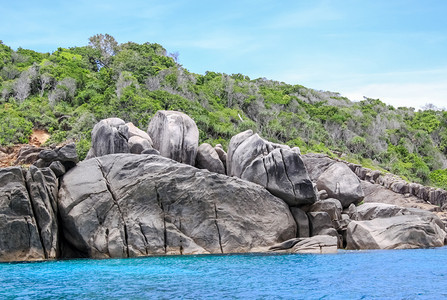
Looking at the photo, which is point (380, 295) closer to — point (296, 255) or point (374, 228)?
point (296, 255)

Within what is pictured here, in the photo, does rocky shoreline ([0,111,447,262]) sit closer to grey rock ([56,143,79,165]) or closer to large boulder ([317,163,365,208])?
grey rock ([56,143,79,165])

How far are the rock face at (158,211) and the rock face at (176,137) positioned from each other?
3396mm

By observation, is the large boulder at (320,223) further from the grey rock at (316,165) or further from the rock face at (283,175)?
the grey rock at (316,165)

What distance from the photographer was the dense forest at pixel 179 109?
46625 millimetres

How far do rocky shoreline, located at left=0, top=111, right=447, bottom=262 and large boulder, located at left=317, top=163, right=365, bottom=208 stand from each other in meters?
1.81

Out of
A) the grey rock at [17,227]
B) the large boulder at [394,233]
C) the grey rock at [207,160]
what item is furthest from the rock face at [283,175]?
the grey rock at [17,227]

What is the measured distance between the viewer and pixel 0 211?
1862cm

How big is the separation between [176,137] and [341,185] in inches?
432

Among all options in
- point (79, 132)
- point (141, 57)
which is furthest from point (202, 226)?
point (141, 57)

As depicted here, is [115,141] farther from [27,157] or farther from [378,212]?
[378,212]

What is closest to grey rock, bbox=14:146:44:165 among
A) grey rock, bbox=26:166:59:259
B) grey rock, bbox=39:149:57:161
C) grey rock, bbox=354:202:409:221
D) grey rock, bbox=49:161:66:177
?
grey rock, bbox=39:149:57:161

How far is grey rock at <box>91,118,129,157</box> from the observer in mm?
24203

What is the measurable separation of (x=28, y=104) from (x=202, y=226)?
37.0 metres

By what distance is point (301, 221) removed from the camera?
920 inches
